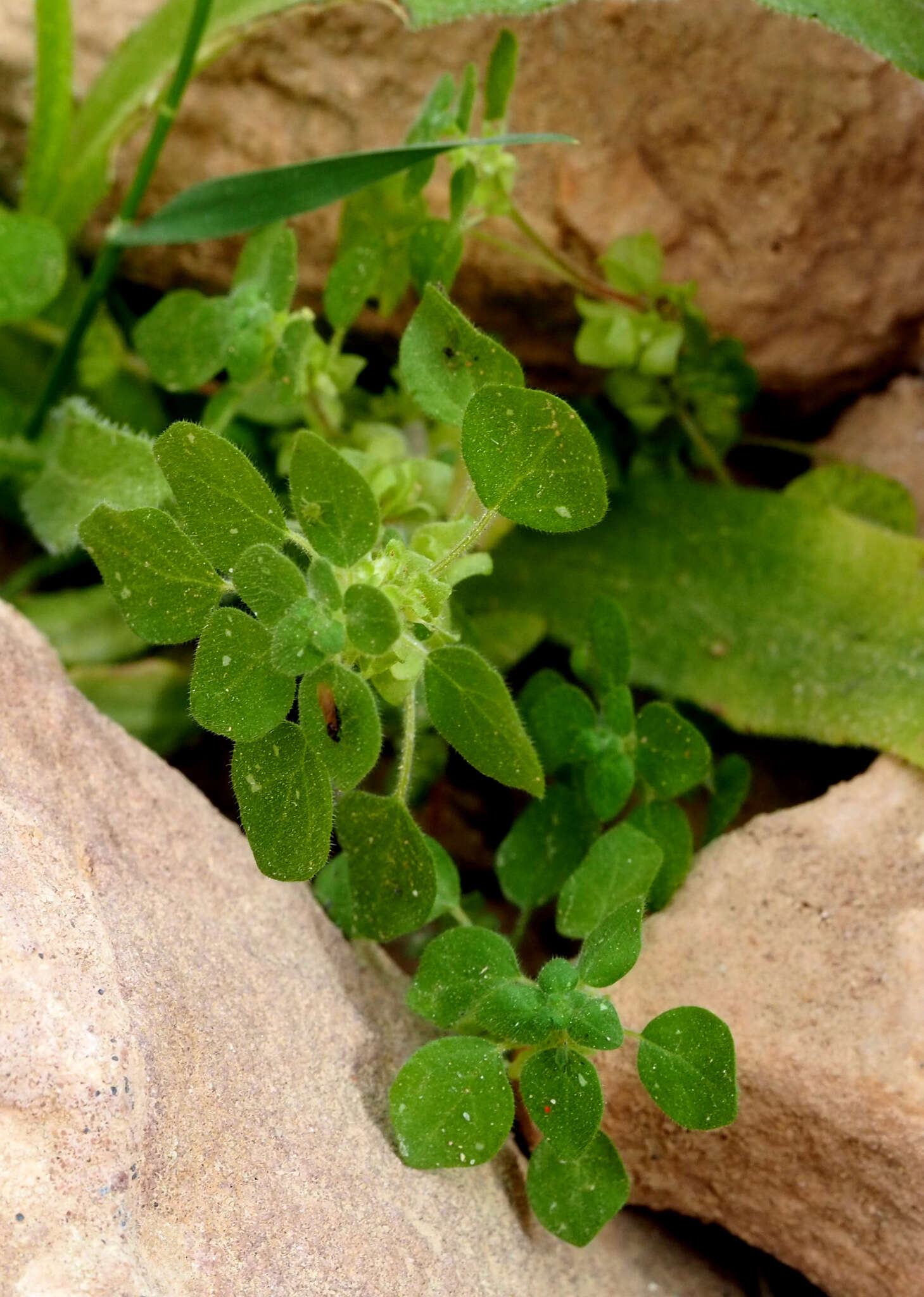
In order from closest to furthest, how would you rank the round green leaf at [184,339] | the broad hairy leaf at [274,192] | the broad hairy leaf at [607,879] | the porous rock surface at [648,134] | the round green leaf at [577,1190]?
the round green leaf at [577,1190] → the broad hairy leaf at [607,879] → the broad hairy leaf at [274,192] → the round green leaf at [184,339] → the porous rock surface at [648,134]

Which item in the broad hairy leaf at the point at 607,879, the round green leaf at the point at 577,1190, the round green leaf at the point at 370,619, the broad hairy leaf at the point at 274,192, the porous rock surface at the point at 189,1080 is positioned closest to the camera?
the porous rock surface at the point at 189,1080

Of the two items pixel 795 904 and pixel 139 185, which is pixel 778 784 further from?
pixel 139 185

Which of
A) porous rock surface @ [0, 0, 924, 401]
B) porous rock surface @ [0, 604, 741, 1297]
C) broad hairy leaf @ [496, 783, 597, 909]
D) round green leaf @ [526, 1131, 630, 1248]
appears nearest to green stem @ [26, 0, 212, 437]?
porous rock surface @ [0, 0, 924, 401]

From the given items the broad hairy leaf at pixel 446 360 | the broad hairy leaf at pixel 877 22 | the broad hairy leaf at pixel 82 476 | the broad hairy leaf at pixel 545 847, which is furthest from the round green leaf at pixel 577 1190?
the broad hairy leaf at pixel 877 22

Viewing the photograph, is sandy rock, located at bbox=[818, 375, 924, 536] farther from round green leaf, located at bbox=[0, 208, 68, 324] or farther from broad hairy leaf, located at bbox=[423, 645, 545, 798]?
round green leaf, located at bbox=[0, 208, 68, 324]

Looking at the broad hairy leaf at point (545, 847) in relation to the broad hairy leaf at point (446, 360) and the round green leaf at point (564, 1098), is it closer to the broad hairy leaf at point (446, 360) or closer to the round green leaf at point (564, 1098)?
the round green leaf at point (564, 1098)

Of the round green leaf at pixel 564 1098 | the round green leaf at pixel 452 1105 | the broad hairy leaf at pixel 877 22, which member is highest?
the broad hairy leaf at pixel 877 22
